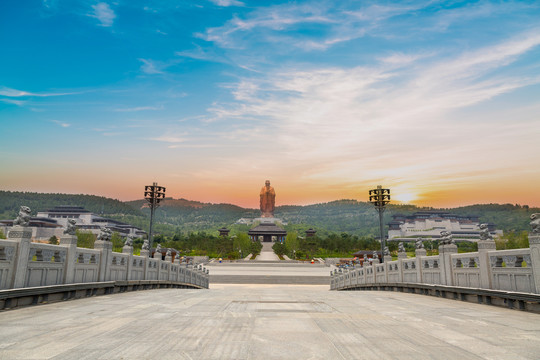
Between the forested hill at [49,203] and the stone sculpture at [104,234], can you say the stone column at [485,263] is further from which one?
the forested hill at [49,203]

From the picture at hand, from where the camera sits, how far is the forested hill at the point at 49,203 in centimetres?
14575

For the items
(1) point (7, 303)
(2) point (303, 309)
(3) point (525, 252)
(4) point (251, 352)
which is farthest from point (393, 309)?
(1) point (7, 303)

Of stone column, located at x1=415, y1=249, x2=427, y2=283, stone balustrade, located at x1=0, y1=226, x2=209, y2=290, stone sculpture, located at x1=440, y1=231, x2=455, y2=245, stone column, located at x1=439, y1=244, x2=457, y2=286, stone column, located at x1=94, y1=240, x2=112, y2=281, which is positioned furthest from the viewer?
stone column, located at x1=415, y1=249, x2=427, y2=283

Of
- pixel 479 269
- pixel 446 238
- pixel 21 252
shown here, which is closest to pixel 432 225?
pixel 446 238

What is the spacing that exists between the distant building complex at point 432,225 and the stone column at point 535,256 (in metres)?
139

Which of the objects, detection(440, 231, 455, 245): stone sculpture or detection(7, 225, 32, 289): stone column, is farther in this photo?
detection(440, 231, 455, 245): stone sculpture

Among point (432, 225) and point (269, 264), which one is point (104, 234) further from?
point (432, 225)

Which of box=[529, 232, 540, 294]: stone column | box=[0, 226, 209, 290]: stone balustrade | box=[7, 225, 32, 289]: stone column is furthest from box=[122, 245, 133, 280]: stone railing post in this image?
box=[529, 232, 540, 294]: stone column

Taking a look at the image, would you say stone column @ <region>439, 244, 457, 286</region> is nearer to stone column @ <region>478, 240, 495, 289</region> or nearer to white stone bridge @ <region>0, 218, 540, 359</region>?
white stone bridge @ <region>0, 218, 540, 359</region>

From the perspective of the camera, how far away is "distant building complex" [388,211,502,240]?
462ft

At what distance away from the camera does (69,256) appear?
1057 centimetres

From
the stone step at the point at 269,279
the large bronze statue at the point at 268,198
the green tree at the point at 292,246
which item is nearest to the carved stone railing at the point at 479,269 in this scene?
the stone step at the point at 269,279

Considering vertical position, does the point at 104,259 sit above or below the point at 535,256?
below

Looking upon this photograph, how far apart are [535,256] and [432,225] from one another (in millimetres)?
149416
